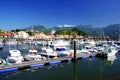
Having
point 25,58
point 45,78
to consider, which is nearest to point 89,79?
point 45,78

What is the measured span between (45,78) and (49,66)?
10.0m

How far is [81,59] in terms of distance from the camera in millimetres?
53094

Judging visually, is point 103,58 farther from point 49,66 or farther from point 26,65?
point 26,65

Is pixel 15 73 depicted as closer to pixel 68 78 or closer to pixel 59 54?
pixel 68 78

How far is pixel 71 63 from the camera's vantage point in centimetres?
4641

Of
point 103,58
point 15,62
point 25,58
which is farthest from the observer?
point 103,58

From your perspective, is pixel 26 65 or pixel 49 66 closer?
pixel 26 65

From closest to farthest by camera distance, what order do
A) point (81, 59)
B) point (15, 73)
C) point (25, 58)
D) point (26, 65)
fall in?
point (15, 73)
point (26, 65)
point (25, 58)
point (81, 59)

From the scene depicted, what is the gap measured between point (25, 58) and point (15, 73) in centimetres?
1240

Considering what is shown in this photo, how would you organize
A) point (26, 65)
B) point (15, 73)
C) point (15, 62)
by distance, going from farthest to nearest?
point (15, 62), point (26, 65), point (15, 73)

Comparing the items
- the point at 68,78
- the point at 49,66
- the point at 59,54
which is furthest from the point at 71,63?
the point at 68,78

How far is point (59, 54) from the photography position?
56031mm

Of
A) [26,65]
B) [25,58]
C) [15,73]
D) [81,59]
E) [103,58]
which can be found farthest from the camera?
[103,58]

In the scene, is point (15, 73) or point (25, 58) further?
point (25, 58)
